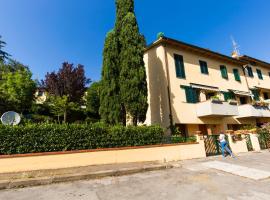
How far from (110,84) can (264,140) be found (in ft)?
42.9

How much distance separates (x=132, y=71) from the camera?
45.6 feet

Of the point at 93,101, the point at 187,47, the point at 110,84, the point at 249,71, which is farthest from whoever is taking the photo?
the point at 249,71

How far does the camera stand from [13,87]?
20375 mm

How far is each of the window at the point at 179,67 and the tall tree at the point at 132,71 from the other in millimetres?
3909

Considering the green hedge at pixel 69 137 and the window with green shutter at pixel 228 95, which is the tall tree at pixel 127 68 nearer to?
the green hedge at pixel 69 137

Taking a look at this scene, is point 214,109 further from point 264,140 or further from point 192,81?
point 264,140

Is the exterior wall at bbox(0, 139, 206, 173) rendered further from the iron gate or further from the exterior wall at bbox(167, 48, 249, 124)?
the exterior wall at bbox(167, 48, 249, 124)

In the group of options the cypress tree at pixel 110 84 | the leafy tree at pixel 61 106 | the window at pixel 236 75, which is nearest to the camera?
the cypress tree at pixel 110 84

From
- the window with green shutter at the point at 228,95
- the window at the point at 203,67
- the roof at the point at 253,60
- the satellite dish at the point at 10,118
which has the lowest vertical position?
the satellite dish at the point at 10,118

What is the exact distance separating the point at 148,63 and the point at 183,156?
9.66 m

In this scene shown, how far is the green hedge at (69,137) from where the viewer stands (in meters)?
7.96

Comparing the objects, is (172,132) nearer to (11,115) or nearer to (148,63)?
(148,63)

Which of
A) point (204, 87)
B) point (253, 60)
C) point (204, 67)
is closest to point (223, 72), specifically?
point (204, 67)

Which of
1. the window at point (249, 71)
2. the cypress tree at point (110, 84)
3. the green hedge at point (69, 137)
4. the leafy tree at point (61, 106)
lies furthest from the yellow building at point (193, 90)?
the leafy tree at point (61, 106)
